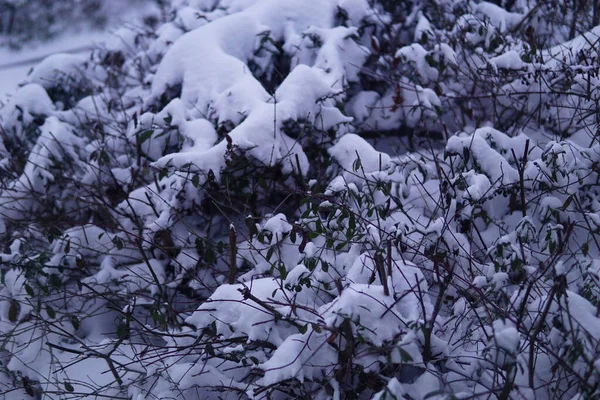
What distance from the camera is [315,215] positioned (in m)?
2.51

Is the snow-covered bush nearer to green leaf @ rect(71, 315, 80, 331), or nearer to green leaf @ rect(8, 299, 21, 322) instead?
green leaf @ rect(8, 299, 21, 322)

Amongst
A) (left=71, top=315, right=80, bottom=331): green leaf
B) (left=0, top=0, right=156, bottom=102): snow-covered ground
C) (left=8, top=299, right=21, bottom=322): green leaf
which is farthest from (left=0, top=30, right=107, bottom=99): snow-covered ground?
(left=71, top=315, right=80, bottom=331): green leaf

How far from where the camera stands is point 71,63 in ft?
15.8

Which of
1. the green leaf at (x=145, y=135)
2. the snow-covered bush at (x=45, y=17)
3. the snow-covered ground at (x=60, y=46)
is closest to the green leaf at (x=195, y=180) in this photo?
the green leaf at (x=145, y=135)

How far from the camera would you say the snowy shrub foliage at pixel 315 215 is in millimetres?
2086

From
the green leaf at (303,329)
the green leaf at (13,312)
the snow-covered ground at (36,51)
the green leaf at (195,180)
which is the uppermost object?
the green leaf at (195,180)

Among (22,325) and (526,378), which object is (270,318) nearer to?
(526,378)

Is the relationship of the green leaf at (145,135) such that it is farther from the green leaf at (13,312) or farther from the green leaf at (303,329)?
the green leaf at (303,329)

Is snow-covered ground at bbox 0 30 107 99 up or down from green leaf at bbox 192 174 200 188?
down

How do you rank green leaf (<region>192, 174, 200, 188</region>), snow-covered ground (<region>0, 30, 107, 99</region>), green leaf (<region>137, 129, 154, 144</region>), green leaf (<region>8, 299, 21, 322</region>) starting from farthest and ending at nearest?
snow-covered ground (<region>0, 30, 107, 99</region>), green leaf (<region>137, 129, 154, 144</region>), green leaf (<region>8, 299, 21, 322</region>), green leaf (<region>192, 174, 200, 188</region>)

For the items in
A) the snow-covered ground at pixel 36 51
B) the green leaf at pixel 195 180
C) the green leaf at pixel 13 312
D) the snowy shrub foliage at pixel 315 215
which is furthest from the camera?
the snow-covered ground at pixel 36 51

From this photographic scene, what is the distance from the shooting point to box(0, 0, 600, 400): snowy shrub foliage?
82.1 inches

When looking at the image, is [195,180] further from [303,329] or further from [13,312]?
[13,312]

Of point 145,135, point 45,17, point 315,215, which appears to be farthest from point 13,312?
point 45,17
